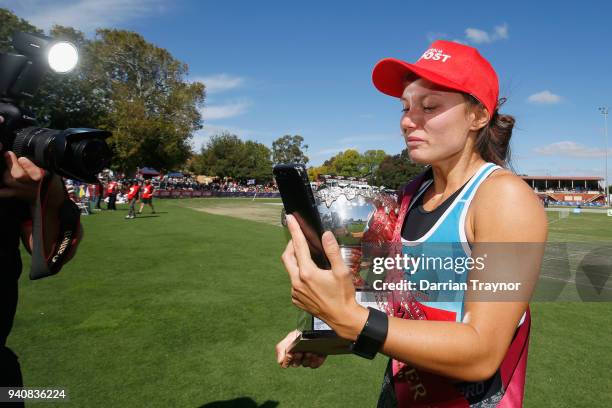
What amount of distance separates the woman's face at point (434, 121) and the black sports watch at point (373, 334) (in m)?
0.70

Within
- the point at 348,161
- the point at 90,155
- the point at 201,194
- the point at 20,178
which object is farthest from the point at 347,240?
the point at 348,161

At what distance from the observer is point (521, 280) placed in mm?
1142

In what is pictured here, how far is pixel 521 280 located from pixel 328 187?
71 centimetres

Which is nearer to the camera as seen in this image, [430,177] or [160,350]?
A: [430,177]

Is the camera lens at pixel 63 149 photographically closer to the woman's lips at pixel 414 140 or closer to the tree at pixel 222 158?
the woman's lips at pixel 414 140

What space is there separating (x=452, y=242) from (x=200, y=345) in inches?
148

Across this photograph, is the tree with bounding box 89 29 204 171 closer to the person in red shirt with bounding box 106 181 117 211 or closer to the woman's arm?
the person in red shirt with bounding box 106 181 117 211

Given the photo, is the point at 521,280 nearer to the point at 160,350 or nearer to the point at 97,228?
the point at 160,350

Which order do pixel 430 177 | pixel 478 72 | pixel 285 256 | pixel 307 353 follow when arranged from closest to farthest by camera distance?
pixel 285 256
pixel 478 72
pixel 307 353
pixel 430 177

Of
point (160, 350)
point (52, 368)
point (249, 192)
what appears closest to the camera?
point (52, 368)

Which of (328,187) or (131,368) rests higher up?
(328,187)

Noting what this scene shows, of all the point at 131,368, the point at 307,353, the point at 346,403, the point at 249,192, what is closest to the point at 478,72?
the point at 307,353

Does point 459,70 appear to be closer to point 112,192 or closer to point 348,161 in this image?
point 112,192

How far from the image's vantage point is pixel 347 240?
136cm
